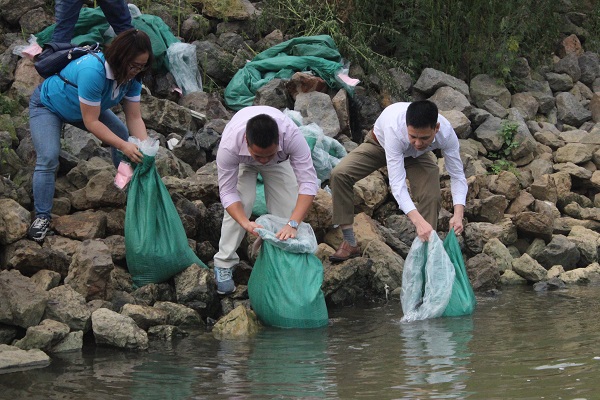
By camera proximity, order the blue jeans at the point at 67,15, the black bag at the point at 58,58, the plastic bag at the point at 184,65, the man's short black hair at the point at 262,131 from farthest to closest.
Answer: the plastic bag at the point at 184,65 < the blue jeans at the point at 67,15 < the black bag at the point at 58,58 < the man's short black hair at the point at 262,131

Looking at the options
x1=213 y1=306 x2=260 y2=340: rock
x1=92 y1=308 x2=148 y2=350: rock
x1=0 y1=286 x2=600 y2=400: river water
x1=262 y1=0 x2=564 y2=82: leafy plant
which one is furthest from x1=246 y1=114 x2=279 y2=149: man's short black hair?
x1=262 y1=0 x2=564 y2=82: leafy plant

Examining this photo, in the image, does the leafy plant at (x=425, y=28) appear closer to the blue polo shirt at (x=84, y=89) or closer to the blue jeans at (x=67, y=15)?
the blue jeans at (x=67, y=15)

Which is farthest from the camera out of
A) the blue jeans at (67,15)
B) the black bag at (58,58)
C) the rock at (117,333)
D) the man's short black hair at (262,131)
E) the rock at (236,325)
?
the blue jeans at (67,15)

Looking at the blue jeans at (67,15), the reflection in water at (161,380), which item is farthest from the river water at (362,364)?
the blue jeans at (67,15)

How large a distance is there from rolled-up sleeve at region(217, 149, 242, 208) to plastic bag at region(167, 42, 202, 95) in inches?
138

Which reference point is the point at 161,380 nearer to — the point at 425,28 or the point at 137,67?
the point at 137,67

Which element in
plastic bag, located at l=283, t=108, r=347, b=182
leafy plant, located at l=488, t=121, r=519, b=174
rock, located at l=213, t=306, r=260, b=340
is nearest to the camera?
rock, located at l=213, t=306, r=260, b=340

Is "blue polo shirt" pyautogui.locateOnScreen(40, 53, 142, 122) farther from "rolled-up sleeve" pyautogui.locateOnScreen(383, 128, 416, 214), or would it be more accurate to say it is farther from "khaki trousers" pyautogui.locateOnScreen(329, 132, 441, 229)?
"rolled-up sleeve" pyautogui.locateOnScreen(383, 128, 416, 214)

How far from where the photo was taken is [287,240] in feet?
20.9

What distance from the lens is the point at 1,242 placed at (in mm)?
6770

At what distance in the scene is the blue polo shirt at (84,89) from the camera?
659 cm

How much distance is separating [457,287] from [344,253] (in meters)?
1.01

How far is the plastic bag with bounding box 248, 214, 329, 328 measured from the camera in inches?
252

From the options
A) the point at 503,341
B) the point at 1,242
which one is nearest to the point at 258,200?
the point at 1,242
